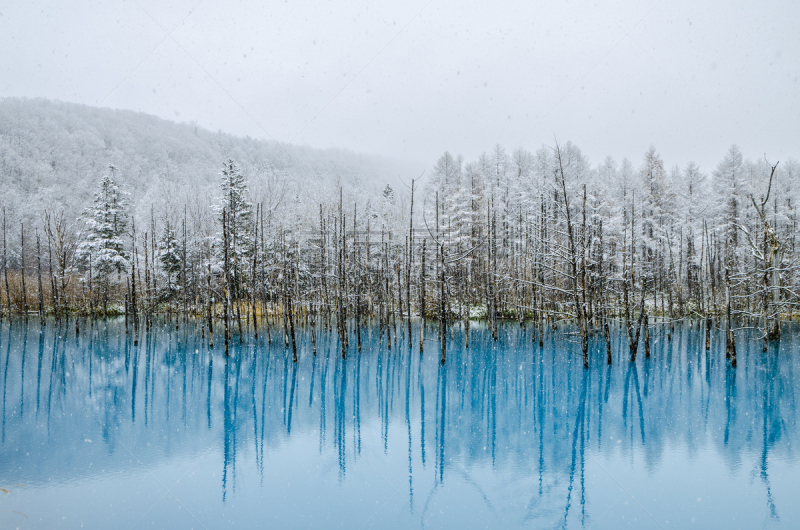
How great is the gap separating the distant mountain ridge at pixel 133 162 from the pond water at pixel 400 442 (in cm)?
3181

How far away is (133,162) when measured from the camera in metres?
89.6

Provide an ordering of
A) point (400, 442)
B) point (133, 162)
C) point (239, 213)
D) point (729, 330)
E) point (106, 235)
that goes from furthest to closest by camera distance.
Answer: point (133, 162)
point (106, 235)
point (239, 213)
point (729, 330)
point (400, 442)

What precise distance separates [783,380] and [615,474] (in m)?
14.2

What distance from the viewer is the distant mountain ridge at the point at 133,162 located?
59.3 m

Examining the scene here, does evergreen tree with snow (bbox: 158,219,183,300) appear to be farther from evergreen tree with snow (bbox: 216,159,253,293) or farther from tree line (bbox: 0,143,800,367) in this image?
evergreen tree with snow (bbox: 216,159,253,293)

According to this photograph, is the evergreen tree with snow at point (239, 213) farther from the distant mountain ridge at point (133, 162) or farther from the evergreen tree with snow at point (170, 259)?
the distant mountain ridge at point (133, 162)

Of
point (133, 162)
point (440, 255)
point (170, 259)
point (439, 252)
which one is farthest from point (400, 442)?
point (133, 162)

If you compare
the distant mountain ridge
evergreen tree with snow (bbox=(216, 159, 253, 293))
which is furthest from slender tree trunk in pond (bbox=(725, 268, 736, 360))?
the distant mountain ridge

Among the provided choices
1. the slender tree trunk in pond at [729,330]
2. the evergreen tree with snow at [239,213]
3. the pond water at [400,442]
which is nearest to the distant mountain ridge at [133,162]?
the evergreen tree with snow at [239,213]

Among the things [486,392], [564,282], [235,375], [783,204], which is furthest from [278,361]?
[783,204]

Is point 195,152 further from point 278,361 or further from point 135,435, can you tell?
point 135,435

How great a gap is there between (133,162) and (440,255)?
9391 cm

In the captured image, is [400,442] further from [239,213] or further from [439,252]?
[239,213]

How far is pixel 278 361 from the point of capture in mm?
23047
